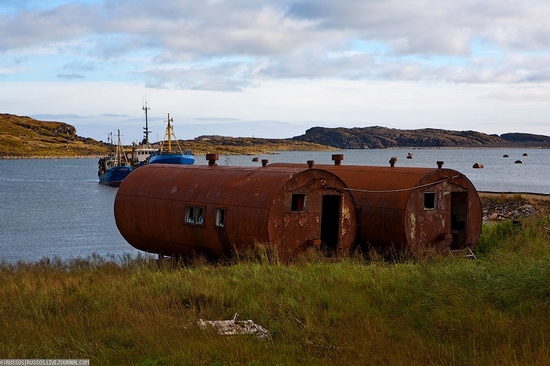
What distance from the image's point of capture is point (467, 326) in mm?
9781

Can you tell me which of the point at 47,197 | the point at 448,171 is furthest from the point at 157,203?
the point at 47,197

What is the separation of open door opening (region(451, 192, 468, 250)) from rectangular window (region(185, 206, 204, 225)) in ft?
23.0

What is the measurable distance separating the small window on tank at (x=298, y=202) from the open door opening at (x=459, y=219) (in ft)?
16.8

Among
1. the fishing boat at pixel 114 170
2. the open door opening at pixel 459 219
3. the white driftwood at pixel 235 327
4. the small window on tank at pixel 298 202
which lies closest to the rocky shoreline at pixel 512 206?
the open door opening at pixel 459 219

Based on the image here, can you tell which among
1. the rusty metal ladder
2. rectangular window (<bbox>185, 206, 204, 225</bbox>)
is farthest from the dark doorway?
rectangular window (<bbox>185, 206, 204, 225</bbox>)

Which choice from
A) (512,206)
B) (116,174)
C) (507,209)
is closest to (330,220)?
(507,209)

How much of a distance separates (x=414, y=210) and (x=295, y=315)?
778 centimetres

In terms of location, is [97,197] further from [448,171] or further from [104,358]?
[104,358]

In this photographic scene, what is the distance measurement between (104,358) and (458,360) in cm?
450

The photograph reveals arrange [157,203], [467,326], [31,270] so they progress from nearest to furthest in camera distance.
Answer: [467,326]
[31,270]
[157,203]

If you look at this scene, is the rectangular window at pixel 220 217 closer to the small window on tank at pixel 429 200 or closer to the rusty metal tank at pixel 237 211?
the rusty metal tank at pixel 237 211

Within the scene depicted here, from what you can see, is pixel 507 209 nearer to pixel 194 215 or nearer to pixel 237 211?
pixel 194 215

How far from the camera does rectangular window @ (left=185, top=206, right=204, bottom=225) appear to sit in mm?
17016

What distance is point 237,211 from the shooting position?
15914mm
